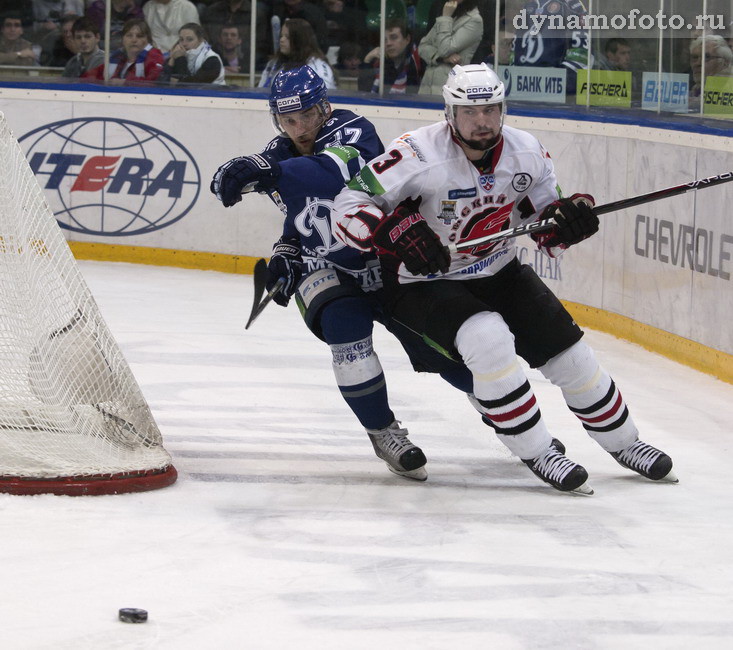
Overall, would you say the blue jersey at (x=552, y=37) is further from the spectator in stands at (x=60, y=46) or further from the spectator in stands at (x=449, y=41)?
the spectator in stands at (x=60, y=46)

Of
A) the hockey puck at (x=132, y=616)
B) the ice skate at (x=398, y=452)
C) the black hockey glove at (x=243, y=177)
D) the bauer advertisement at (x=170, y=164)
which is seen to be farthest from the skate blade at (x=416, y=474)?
the bauer advertisement at (x=170, y=164)

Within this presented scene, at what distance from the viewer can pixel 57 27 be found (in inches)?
289

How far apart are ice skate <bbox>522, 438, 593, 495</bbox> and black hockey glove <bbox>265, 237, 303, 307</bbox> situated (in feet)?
2.66

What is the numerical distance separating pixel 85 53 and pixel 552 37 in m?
2.68

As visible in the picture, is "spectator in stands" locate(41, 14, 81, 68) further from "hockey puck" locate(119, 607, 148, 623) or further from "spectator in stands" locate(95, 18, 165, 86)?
"hockey puck" locate(119, 607, 148, 623)

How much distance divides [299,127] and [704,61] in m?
2.00

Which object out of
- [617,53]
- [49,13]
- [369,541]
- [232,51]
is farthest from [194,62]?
[369,541]

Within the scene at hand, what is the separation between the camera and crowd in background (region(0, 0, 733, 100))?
20.1ft

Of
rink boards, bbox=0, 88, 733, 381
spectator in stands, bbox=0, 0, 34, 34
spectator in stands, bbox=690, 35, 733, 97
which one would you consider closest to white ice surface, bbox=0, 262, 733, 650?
rink boards, bbox=0, 88, 733, 381

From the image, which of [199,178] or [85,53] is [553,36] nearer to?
[199,178]

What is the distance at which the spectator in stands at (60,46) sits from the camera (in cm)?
723

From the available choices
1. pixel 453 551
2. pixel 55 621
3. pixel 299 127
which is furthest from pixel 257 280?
pixel 55 621

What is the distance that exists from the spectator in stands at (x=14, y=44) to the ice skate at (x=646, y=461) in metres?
4.94

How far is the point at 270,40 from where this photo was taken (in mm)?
6918
